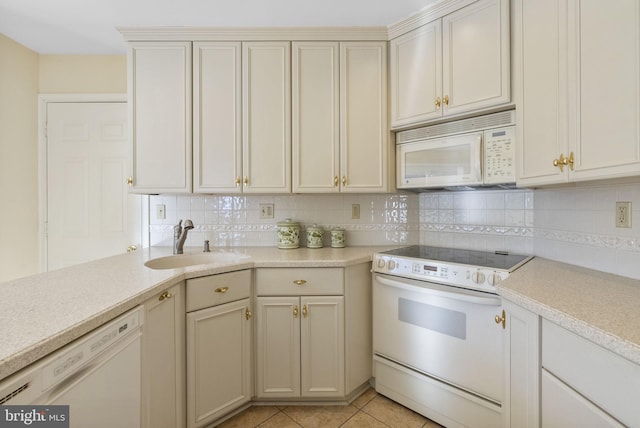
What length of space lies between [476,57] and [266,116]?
1.35 meters

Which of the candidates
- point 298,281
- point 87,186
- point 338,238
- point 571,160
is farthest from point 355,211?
point 87,186

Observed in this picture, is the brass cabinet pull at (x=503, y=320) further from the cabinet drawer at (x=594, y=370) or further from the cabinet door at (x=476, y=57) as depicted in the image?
the cabinet door at (x=476, y=57)

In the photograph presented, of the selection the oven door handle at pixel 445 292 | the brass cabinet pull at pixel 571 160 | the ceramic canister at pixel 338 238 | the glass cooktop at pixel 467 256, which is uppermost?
the brass cabinet pull at pixel 571 160

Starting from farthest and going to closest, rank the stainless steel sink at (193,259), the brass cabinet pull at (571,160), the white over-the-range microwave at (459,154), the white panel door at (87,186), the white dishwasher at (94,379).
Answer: the white panel door at (87,186) < the stainless steel sink at (193,259) < the white over-the-range microwave at (459,154) < the brass cabinet pull at (571,160) < the white dishwasher at (94,379)

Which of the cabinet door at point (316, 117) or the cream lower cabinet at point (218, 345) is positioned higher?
the cabinet door at point (316, 117)

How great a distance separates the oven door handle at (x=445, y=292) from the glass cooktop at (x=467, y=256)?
0.15 m

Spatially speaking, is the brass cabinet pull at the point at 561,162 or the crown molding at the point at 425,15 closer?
the brass cabinet pull at the point at 561,162

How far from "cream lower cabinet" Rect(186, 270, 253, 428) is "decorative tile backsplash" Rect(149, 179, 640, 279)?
0.73m

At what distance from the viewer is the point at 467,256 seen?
68.6 inches

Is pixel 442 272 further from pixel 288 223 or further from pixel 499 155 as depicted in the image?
pixel 288 223

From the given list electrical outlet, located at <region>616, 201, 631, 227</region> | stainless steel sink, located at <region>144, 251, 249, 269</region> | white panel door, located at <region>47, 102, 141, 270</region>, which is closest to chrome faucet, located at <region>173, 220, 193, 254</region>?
stainless steel sink, located at <region>144, 251, 249, 269</region>

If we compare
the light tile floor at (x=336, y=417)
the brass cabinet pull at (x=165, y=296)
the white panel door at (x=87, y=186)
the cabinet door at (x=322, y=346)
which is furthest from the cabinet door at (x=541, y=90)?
the white panel door at (x=87, y=186)

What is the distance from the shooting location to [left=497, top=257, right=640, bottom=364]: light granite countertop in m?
0.73

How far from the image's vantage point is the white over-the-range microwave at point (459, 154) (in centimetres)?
158
